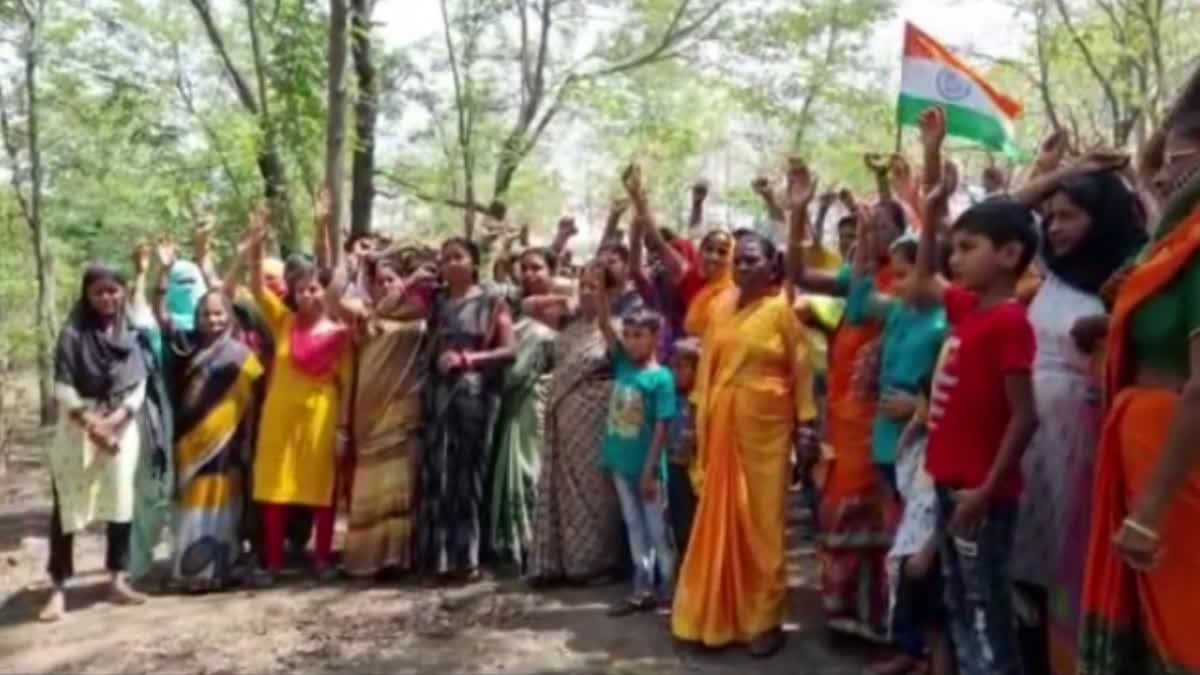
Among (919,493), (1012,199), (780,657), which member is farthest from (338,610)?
(1012,199)

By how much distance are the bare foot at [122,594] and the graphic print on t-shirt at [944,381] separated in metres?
4.17

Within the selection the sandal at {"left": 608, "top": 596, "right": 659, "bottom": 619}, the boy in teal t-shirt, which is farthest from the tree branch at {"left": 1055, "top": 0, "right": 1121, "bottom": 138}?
the sandal at {"left": 608, "top": 596, "right": 659, "bottom": 619}

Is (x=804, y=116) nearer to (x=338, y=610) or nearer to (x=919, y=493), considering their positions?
(x=338, y=610)

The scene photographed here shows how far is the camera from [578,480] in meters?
6.05

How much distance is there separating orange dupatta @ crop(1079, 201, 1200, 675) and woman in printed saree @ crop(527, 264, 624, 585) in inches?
141

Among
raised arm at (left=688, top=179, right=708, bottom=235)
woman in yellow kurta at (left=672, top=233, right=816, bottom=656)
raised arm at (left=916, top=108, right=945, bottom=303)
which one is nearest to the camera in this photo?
raised arm at (left=916, top=108, right=945, bottom=303)

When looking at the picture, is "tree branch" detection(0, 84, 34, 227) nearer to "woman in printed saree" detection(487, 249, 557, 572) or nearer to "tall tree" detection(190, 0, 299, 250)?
"tall tree" detection(190, 0, 299, 250)

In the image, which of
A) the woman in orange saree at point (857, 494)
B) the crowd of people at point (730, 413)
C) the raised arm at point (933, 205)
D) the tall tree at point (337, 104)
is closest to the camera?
the crowd of people at point (730, 413)

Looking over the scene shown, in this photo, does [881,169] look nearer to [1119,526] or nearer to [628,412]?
[628,412]

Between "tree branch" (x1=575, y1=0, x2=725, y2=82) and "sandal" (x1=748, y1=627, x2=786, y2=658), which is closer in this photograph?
"sandal" (x1=748, y1=627, x2=786, y2=658)

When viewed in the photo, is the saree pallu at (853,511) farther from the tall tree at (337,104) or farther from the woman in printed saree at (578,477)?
the tall tree at (337,104)

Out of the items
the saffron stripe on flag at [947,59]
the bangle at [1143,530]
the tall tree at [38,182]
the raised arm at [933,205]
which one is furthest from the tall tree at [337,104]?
the tall tree at [38,182]

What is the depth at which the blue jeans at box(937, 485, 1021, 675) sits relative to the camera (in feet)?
11.4

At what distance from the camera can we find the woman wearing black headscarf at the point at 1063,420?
3494mm
